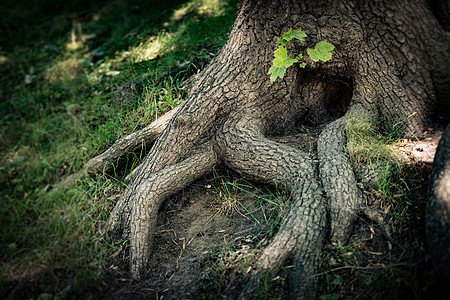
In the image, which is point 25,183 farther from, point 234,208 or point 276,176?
point 276,176

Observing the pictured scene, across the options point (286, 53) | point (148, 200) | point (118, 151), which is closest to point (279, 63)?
point (286, 53)

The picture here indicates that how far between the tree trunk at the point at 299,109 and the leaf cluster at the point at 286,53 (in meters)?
0.13

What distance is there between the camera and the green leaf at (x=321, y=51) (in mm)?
2537

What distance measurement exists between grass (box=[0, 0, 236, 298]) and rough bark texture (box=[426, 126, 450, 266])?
2258 mm

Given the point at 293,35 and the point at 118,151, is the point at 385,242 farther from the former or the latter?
the point at 118,151

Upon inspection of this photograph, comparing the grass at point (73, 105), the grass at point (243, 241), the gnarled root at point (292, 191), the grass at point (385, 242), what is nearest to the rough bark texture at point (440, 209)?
the grass at point (385, 242)

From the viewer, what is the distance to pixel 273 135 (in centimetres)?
304

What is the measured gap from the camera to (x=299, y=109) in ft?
Answer: 10.2

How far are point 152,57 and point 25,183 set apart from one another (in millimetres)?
2461

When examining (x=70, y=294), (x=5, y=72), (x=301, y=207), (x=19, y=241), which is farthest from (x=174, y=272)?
(x=5, y=72)

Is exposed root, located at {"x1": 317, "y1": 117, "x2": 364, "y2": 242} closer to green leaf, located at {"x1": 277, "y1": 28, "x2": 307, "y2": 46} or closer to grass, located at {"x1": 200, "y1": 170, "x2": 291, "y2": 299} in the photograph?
grass, located at {"x1": 200, "y1": 170, "x2": 291, "y2": 299}

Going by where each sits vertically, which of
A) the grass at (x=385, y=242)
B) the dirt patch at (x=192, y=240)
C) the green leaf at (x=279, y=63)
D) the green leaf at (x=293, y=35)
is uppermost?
the green leaf at (x=293, y=35)

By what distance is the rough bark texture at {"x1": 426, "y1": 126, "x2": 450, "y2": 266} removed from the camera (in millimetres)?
1694

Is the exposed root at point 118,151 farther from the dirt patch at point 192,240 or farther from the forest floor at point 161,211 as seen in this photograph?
the dirt patch at point 192,240
